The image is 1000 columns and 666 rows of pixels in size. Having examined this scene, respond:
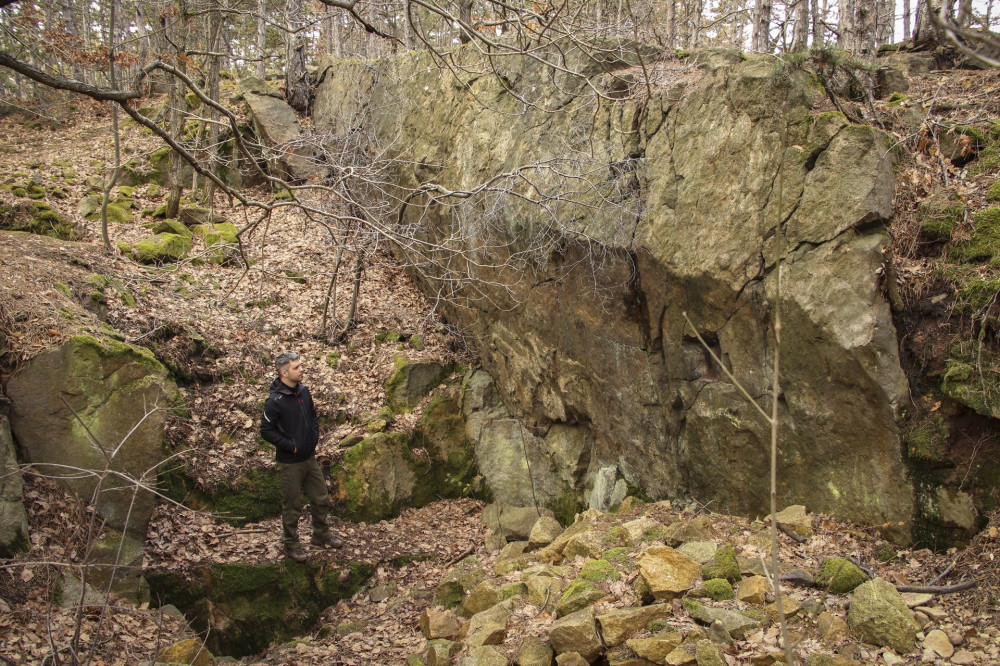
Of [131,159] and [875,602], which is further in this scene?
[131,159]

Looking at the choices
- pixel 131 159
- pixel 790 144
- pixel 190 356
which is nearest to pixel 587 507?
pixel 790 144

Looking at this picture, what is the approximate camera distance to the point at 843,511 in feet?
17.9

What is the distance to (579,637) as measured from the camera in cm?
440

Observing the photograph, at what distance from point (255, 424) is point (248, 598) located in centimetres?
227

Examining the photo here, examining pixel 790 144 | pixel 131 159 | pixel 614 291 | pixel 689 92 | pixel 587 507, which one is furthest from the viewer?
pixel 131 159

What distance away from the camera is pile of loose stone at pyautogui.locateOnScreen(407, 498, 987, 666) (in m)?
3.84

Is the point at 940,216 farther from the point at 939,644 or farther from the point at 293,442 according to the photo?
the point at 293,442

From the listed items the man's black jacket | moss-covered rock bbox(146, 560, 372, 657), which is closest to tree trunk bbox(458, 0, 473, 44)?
the man's black jacket

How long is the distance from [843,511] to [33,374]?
7.86 metres

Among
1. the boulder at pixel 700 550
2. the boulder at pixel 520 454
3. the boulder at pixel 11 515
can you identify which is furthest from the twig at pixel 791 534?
the boulder at pixel 11 515

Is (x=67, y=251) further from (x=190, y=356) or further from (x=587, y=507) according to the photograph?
(x=587, y=507)

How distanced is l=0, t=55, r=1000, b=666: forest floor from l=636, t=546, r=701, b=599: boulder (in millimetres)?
380

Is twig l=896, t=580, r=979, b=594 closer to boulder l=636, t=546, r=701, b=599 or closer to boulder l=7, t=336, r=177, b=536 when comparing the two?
boulder l=636, t=546, r=701, b=599

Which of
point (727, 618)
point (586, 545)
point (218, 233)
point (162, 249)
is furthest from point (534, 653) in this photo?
point (218, 233)
